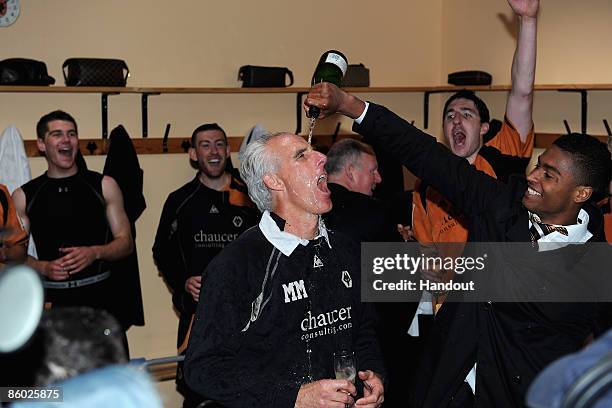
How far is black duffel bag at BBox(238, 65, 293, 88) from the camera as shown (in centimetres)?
564

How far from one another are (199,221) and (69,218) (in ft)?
2.52

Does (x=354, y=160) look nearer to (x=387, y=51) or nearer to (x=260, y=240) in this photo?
(x=260, y=240)

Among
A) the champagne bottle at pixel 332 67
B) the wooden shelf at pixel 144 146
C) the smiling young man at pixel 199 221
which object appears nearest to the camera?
the champagne bottle at pixel 332 67

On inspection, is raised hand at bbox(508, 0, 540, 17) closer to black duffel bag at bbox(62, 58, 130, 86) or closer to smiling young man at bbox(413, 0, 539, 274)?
smiling young man at bbox(413, 0, 539, 274)

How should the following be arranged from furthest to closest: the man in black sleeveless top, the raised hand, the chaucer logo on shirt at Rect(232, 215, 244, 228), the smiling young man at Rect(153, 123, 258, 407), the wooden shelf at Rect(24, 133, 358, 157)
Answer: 1. the wooden shelf at Rect(24, 133, 358, 157)
2. the chaucer logo on shirt at Rect(232, 215, 244, 228)
3. the smiling young man at Rect(153, 123, 258, 407)
4. the man in black sleeveless top
5. the raised hand

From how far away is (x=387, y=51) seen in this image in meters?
6.56

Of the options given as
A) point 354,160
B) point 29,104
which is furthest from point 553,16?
point 29,104

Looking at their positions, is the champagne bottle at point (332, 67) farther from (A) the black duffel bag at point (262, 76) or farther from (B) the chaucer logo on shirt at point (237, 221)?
(A) the black duffel bag at point (262, 76)

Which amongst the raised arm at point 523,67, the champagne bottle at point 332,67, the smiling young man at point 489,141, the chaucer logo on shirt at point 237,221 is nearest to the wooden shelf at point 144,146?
the chaucer logo on shirt at point 237,221

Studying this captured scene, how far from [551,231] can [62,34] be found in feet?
12.1

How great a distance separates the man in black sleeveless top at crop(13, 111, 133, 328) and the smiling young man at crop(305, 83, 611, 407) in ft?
7.81

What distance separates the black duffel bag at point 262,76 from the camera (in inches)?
222

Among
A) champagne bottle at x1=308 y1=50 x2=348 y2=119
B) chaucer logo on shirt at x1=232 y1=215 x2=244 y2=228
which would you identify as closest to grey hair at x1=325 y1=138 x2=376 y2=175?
chaucer logo on shirt at x1=232 y1=215 x2=244 y2=228

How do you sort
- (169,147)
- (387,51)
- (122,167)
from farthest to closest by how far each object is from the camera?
(387,51)
(169,147)
(122,167)
